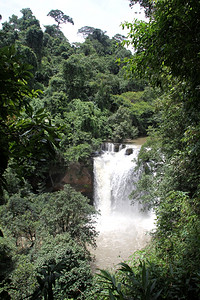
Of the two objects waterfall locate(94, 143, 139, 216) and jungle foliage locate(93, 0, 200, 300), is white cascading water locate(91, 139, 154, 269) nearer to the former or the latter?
waterfall locate(94, 143, 139, 216)

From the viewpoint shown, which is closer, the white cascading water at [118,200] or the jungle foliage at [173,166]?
the jungle foliage at [173,166]

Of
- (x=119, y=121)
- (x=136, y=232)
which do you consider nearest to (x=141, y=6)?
(x=136, y=232)

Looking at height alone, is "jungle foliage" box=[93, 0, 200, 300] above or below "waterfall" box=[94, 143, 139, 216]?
above

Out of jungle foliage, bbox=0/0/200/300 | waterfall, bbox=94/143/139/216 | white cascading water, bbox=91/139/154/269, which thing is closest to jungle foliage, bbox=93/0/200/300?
jungle foliage, bbox=0/0/200/300

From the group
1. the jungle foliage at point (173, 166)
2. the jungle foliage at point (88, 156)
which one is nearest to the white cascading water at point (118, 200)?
the jungle foliage at point (88, 156)

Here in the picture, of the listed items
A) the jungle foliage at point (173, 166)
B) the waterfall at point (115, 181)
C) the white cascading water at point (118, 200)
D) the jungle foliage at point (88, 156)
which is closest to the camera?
the jungle foliage at point (88, 156)

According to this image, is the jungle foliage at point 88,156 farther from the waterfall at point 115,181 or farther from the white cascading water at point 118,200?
the waterfall at point 115,181

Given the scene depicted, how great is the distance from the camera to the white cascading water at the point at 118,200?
891 centimetres

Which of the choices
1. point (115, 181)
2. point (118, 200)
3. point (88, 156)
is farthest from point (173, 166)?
point (88, 156)

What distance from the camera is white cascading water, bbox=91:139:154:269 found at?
8.91 meters

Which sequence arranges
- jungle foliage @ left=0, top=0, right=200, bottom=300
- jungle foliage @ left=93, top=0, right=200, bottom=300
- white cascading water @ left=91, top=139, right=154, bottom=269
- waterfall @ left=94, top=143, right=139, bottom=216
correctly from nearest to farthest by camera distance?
jungle foliage @ left=0, top=0, right=200, bottom=300 < jungle foliage @ left=93, top=0, right=200, bottom=300 < white cascading water @ left=91, top=139, right=154, bottom=269 < waterfall @ left=94, top=143, right=139, bottom=216

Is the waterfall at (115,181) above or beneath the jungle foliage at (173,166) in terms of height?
beneath

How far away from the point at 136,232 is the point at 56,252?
503 centimetres

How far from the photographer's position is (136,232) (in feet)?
29.1
